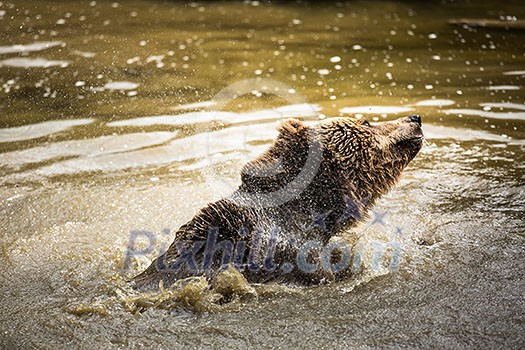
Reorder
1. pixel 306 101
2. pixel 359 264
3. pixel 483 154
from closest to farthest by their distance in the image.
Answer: pixel 359 264 < pixel 483 154 < pixel 306 101

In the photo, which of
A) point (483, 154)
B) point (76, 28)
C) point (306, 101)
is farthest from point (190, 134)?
point (76, 28)

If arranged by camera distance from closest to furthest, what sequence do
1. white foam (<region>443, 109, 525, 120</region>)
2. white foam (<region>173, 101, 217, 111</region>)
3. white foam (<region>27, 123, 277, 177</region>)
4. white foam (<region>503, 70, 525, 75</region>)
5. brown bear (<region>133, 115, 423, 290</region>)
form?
brown bear (<region>133, 115, 423, 290</region>), white foam (<region>27, 123, 277, 177</region>), white foam (<region>443, 109, 525, 120</region>), white foam (<region>173, 101, 217, 111</region>), white foam (<region>503, 70, 525, 75</region>)

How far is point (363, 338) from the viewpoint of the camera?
4.43 m

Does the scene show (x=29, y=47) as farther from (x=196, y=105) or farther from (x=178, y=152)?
(x=178, y=152)

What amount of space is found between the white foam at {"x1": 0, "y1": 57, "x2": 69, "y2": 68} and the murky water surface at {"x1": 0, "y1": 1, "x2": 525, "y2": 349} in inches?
1.5

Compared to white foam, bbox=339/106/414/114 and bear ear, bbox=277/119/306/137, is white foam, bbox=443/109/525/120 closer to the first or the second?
white foam, bbox=339/106/414/114

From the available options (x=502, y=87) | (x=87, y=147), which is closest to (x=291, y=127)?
(x=87, y=147)

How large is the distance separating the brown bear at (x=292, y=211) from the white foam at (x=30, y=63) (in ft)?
19.5

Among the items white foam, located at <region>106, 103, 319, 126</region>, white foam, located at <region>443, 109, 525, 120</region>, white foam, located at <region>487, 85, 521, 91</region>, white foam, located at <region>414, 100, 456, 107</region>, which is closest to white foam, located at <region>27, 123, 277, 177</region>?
white foam, located at <region>106, 103, 319, 126</region>

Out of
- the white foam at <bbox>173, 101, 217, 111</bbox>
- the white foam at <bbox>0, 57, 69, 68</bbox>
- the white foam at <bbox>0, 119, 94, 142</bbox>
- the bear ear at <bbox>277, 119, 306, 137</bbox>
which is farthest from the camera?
the white foam at <bbox>0, 57, 69, 68</bbox>

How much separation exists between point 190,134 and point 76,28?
186 inches

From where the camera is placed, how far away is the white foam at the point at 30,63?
991 cm

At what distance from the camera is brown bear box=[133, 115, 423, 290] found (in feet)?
15.0

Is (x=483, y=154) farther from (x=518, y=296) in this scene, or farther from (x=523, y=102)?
(x=518, y=296)
